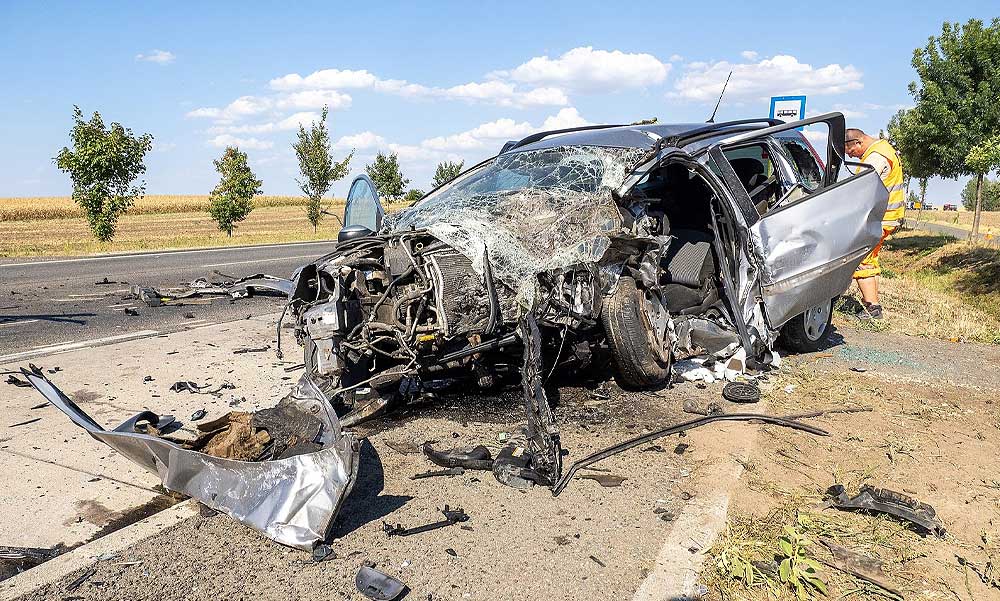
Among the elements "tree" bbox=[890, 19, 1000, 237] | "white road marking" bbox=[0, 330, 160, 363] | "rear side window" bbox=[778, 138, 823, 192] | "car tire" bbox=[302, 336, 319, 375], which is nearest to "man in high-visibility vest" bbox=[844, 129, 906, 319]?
"rear side window" bbox=[778, 138, 823, 192]

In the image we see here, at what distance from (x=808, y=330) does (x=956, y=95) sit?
1797cm

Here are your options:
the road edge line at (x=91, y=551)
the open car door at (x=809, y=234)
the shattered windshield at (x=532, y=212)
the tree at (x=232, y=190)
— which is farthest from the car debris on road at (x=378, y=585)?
the tree at (x=232, y=190)

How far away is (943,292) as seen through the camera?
12711 millimetres

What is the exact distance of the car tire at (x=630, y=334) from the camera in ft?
16.2

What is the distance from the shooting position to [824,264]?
550cm

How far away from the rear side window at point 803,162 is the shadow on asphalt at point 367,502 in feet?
14.6

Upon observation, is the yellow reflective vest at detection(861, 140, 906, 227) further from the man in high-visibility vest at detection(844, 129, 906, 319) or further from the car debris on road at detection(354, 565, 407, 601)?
the car debris on road at detection(354, 565, 407, 601)

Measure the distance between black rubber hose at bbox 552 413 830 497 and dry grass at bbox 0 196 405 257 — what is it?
751 inches

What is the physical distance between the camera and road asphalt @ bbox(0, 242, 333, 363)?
7418 mm

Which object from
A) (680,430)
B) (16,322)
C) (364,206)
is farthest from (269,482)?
(16,322)

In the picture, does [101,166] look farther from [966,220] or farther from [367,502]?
[966,220]

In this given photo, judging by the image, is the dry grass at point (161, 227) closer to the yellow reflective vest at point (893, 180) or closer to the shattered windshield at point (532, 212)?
the shattered windshield at point (532, 212)

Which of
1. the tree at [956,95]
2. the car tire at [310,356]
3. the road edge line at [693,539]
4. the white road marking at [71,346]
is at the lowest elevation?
the road edge line at [693,539]

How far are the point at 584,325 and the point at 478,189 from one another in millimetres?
1407
